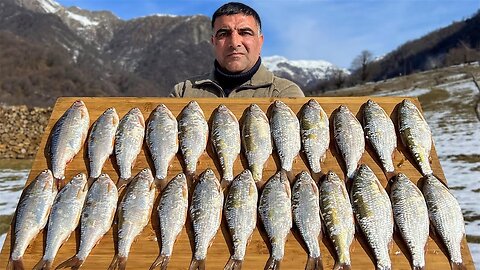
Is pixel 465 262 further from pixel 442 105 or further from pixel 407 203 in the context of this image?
pixel 442 105

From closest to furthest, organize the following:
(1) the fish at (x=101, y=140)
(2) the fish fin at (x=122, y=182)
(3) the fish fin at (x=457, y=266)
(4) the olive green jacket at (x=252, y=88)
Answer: (3) the fish fin at (x=457, y=266)
(2) the fish fin at (x=122, y=182)
(1) the fish at (x=101, y=140)
(4) the olive green jacket at (x=252, y=88)

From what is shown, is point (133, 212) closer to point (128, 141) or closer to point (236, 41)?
point (128, 141)

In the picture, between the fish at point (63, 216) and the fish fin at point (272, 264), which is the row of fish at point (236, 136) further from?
the fish fin at point (272, 264)

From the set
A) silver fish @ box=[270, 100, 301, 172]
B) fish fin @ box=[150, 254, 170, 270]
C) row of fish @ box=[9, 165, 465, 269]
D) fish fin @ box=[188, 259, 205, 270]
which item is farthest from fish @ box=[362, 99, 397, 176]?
fish fin @ box=[150, 254, 170, 270]

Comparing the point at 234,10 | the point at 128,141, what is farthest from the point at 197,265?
the point at 234,10

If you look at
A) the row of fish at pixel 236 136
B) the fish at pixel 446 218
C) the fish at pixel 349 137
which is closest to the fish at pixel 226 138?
the row of fish at pixel 236 136

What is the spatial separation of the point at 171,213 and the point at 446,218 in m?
1.72

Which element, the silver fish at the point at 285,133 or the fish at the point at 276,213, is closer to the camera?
the fish at the point at 276,213

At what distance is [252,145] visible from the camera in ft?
10.7

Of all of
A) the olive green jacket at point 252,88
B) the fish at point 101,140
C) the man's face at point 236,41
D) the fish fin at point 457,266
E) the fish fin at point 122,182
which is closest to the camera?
the fish fin at point 457,266

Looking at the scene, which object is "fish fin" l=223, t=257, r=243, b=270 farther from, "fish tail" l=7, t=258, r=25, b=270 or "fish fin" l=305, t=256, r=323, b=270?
"fish tail" l=7, t=258, r=25, b=270

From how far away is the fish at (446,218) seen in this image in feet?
8.94

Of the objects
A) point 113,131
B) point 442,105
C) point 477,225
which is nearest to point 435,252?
point 113,131

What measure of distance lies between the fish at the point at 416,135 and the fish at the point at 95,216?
2062 millimetres
